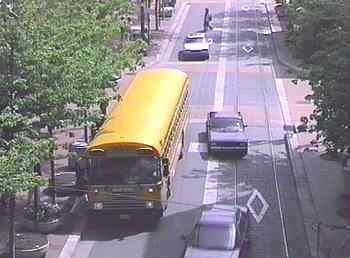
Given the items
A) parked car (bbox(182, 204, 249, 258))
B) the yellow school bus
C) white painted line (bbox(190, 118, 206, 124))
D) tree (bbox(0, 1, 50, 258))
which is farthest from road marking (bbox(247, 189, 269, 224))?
white painted line (bbox(190, 118, 206, 124))

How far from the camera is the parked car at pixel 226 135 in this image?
3288 cm

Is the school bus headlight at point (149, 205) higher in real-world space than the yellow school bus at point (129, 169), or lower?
lower

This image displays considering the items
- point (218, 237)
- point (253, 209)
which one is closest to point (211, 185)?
point (253, 209)

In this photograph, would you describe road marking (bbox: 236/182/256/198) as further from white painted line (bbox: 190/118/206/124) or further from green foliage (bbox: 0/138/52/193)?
green foliage (bbox: 0/138/52/193)

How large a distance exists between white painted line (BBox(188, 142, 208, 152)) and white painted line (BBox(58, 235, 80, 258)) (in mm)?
10289

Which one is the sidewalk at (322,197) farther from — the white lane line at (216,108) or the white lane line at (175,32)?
the white lane line at (175,32)

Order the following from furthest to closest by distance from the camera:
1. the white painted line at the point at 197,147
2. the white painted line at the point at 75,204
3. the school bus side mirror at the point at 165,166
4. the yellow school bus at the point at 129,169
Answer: the white painted line at the point at 197,147 → the white painted line at the point at 75,204 → the school bus side mirror at the point at 165,166 → the yellow school bus at the point at 129,169

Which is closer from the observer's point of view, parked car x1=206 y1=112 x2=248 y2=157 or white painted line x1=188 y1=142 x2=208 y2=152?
parked car x1=206 y1=112 x2=248 y2=157

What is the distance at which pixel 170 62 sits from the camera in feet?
180

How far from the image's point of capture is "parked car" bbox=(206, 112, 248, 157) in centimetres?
3288

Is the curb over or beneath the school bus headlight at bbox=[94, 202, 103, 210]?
beneath

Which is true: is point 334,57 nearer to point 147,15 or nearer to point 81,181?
point 81,181

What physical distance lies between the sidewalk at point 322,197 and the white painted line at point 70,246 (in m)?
6.48

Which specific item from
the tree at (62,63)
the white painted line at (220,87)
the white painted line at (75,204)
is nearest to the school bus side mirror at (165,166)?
the tree at (62,63)
